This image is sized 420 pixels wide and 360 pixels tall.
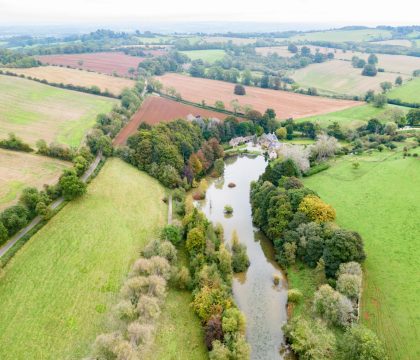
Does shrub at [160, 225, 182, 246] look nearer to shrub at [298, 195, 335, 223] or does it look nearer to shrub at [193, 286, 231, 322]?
shrub at [193, 286, 231, 322]

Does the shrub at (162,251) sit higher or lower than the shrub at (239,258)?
higher

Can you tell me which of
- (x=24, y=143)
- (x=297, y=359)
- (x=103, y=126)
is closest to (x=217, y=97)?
(x=103, y=126)

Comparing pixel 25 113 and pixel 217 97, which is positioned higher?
pixel 25 113

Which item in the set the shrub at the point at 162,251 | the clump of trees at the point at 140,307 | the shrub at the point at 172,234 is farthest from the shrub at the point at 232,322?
the shrub at the point at 172,234

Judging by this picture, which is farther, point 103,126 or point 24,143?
point 103,126

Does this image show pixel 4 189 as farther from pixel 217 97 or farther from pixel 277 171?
pixel 217 97

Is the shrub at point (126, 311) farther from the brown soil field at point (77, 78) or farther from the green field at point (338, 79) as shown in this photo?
the green field at point (338, 79)

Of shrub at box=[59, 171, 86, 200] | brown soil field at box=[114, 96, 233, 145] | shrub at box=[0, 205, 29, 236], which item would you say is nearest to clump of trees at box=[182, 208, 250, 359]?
shrub at box=[59, 171, 86, 200]
